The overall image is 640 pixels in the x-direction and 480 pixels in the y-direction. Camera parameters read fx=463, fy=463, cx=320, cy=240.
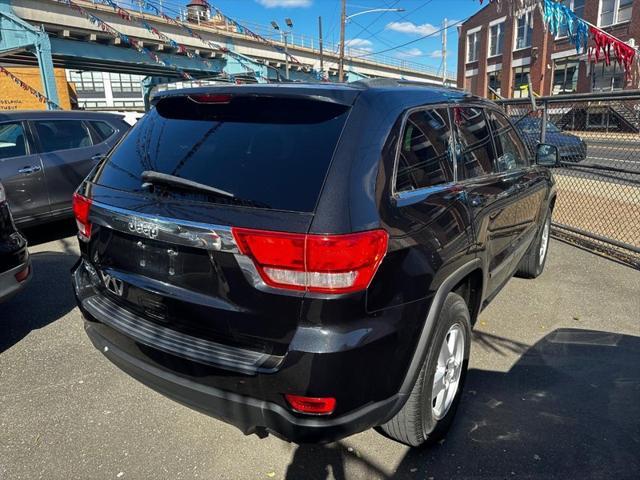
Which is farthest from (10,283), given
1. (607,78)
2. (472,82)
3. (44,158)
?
(472,82)

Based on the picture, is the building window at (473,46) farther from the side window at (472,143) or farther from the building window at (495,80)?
the side window at (472,143)

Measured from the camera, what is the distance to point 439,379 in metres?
2.43

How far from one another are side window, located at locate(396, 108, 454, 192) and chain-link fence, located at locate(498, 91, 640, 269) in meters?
3.63

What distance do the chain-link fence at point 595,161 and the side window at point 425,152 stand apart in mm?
3629

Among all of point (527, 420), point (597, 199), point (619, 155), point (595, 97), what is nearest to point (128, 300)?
point (527, 420)

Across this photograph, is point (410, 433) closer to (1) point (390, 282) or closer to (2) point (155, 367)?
(1) point (390, 282)

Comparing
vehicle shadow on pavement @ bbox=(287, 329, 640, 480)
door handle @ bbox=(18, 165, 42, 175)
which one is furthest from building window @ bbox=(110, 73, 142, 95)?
vehicle shadow on pavement @ bbox=(287, 329, 640, 480)

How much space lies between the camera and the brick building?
3005 centimetres

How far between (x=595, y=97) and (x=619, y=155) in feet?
3.04

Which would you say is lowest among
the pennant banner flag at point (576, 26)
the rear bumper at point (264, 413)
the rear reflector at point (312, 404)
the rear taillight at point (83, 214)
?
the rear bumper at point (264, 413)

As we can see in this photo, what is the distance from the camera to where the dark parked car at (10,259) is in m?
3.30

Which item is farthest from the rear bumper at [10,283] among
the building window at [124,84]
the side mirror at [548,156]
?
the building window at [124,84]

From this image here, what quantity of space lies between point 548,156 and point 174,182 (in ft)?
11.8

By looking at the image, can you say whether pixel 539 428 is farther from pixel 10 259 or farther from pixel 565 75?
pixel 565 75
